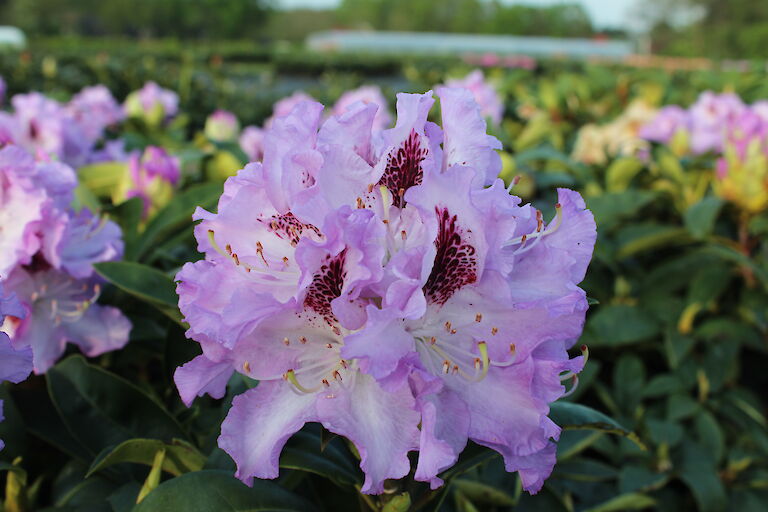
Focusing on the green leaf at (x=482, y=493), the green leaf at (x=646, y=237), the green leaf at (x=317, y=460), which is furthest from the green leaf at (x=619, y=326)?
the green leaf at (x=317, y=460)

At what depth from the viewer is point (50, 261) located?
1.14 m

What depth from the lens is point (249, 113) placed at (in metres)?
4.47

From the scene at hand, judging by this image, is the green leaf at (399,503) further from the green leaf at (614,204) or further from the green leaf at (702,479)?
the green leaf at (614,204)

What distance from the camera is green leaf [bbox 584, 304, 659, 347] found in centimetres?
212

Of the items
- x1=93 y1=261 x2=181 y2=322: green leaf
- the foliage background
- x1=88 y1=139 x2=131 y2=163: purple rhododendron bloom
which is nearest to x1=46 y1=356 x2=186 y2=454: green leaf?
the foliage background

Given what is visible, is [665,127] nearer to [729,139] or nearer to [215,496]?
[729,139]

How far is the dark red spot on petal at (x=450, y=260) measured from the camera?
757mm

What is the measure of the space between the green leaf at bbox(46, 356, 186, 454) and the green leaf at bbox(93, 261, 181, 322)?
13 centimetres

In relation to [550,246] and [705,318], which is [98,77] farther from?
[550,246]

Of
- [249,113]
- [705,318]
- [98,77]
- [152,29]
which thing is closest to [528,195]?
[705,318]

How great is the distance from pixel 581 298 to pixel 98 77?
4748mm

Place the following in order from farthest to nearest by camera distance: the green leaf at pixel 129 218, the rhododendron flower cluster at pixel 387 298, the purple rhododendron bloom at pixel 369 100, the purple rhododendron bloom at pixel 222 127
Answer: the purple rhododendron bloom at pixel 222 127
the purple rhododendron bloom at pixel 369 100
the green leaf at pixel 129 218
the rhododendron flower cluster at pixel 387 298

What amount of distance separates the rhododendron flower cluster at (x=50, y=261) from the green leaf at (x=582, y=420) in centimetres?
67

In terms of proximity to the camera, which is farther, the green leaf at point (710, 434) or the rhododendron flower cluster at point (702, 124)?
the rhododendron flower cluster at point (702, 124)
